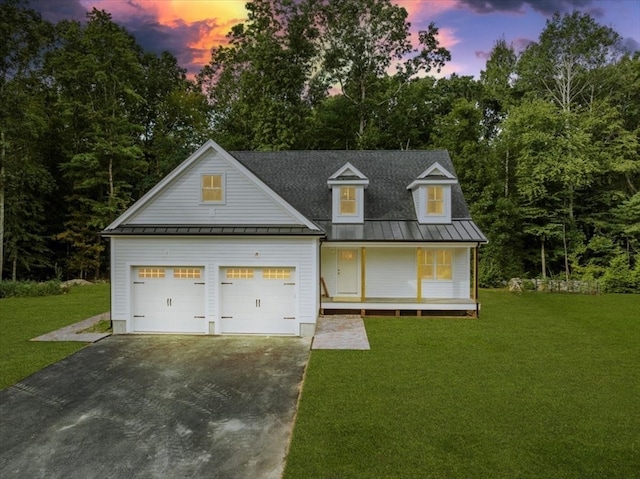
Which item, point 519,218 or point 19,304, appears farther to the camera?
point 519,218

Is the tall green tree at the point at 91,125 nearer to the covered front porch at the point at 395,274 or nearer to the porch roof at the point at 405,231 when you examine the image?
the covered front porch at the point at 395,274

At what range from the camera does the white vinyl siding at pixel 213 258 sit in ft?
38.7

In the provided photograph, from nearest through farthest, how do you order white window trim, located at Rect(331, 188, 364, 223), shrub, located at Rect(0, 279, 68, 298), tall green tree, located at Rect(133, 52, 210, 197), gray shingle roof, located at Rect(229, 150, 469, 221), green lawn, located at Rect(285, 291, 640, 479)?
green lawn, located at Rect(285, 291, 640, 479) → white window trim, located at Rect(331, 188, 364, 223) → gray shingle roof, located at Rect(229, 150, 469, 221) → shrub, located at Rect(0, 279, 68, 298) → tall green tree, located at Rect(133, 52, 210, 197)

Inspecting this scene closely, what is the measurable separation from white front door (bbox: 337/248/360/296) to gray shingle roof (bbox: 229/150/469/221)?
61.3 inches

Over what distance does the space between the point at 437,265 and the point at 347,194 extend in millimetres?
4559

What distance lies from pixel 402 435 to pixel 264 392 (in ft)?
9.52

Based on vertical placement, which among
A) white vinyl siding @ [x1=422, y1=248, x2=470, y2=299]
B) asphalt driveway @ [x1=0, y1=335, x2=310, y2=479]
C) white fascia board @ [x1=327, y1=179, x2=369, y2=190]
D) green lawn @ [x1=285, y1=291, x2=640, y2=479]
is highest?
white fascia board @ [x1=327, y1=179, x2=369, y2=190]

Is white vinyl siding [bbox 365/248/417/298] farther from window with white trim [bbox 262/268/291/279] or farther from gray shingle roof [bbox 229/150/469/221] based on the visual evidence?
window with white trim [bbox 262/268/291/279]

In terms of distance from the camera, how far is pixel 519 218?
24.3 metres

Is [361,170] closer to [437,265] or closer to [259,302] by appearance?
[437,265]

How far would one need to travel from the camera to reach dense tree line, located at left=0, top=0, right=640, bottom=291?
23.2 m

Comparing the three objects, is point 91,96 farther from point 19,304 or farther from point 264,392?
point 264,392

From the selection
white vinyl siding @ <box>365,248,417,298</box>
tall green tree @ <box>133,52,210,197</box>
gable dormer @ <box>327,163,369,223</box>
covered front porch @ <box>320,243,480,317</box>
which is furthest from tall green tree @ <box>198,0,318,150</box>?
white vinyl siding @ <box>365,248,417,298</box>

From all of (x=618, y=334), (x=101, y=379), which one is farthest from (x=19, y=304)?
(x=618, y=334)
